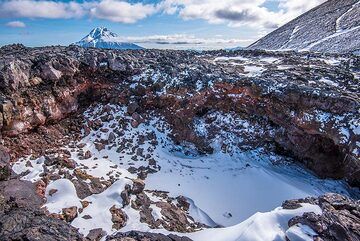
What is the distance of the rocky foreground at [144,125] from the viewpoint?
482 inches

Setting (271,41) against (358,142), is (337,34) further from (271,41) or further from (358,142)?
(358,142)

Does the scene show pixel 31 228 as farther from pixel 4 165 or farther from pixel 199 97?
pixel 199 97

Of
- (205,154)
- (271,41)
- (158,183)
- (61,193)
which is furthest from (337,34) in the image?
(61,193)

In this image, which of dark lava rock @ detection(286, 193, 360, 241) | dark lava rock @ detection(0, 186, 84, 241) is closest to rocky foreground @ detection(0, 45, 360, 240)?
dark lava rock @ detection(286, 193, 360, 241)

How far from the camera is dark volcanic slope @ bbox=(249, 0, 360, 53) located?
4141 cm

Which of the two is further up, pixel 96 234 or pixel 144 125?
pixel 144 125

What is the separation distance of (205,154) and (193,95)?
142 inches

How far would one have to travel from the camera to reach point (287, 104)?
54.6 ft

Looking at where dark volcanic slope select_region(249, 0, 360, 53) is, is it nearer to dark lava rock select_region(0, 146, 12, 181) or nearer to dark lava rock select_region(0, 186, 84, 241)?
dark lava rock select_region(0, 146, 12, 181)

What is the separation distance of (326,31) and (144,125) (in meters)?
44.3

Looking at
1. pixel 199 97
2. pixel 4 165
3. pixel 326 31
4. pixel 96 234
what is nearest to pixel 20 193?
pixel 4 165

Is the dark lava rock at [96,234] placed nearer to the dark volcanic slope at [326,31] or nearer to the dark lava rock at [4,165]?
the dark lava rock at [4,165]

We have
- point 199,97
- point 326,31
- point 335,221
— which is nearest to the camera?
point 335,221

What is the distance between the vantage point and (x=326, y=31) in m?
50.1
